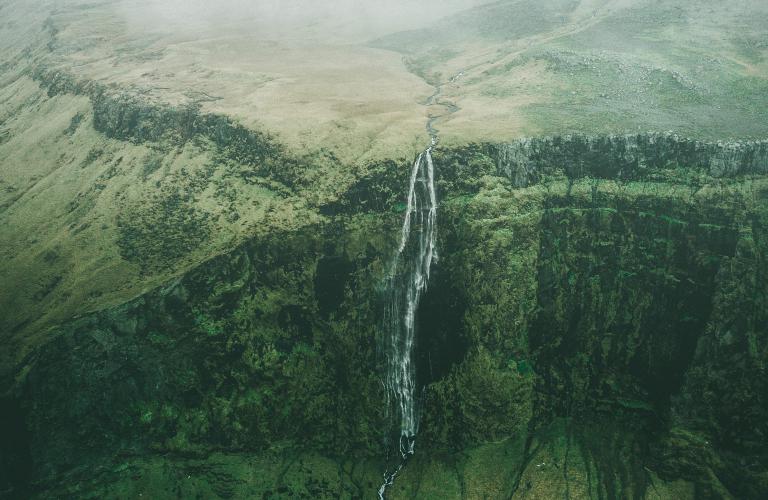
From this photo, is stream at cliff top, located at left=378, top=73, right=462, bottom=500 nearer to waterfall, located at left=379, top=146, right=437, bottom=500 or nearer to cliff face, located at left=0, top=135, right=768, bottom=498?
waterfall, located at left=379, top=146, right=437, bottom=500

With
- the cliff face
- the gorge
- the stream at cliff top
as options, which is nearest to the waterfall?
the stream at cliff top

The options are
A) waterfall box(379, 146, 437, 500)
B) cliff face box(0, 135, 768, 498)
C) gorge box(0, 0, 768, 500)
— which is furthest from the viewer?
waterfall box(379, 146, 437, 500)

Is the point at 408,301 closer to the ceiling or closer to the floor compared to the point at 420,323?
closer to the ceiling

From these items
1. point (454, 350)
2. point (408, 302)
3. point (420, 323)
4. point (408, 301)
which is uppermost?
point (408, 301)

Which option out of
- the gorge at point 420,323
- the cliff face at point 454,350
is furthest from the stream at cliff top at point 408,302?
the cliff face at point 454,350

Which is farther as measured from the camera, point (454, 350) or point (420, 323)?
point (420, 323)

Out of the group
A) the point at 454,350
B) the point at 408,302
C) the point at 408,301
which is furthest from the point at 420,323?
the point at 454,350

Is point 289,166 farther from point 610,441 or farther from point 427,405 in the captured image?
point 610,441

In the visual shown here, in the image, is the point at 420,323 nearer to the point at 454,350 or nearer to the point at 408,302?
the point at 408,302

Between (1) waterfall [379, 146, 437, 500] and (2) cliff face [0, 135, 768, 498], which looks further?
(1) waterfall [379, 146, 437, 500]
